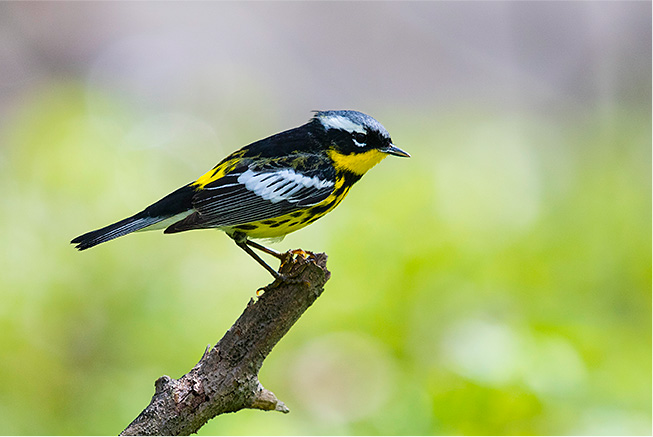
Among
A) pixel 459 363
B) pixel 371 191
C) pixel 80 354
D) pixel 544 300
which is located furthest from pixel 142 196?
pixel 544 300

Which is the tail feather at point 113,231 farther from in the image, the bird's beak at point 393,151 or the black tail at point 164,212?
the bird's beak at point 393,151

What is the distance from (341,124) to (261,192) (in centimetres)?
31

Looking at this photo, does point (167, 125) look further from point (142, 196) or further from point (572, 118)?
point (572, 118)

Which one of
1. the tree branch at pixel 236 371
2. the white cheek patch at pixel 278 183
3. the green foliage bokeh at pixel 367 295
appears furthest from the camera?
the green foliage bokeh at pixel 367 295

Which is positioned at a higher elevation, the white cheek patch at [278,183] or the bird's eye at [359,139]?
the bird's eye at [359,139]

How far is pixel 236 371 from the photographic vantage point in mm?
1493

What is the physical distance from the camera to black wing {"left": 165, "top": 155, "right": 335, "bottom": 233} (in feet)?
5.65

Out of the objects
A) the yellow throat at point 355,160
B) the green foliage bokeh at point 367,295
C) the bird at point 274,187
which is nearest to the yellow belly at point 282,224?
the bird at point 274,187

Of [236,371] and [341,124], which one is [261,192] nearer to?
[341,124]

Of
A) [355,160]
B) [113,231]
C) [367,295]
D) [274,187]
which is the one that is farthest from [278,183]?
[367,295]

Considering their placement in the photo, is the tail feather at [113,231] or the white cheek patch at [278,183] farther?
the white cheek patch at [278,183]

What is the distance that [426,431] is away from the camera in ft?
7.58

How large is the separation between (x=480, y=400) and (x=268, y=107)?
7.23ft

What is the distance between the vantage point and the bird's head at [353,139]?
6.20ft
